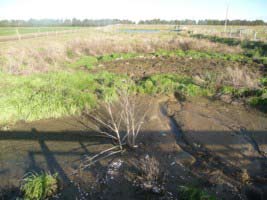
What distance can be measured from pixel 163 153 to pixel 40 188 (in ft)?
8.31

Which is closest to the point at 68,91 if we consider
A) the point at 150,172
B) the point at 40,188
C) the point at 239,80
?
the point at 40,188

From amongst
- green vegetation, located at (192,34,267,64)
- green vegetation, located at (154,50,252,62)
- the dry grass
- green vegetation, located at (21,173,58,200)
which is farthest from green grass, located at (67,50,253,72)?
green vegetation, located at (21,173,58,200)

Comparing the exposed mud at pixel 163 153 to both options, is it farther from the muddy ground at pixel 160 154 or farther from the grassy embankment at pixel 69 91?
the grassy embankment at pixel 69 91

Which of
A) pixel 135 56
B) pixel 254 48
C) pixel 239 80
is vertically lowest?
pixel 239 80

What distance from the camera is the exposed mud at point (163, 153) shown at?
3.76 metres

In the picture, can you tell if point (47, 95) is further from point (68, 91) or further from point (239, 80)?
point (239, 80)

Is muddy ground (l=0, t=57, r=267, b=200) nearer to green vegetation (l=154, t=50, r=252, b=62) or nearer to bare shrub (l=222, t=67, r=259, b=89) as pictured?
bare shrub (l=222, t=67, r=259, b=89)

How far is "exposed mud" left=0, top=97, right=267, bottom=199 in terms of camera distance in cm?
376

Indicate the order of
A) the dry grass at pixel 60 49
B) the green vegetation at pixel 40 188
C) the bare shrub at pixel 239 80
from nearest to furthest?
1. the green vegetation at pixel 40 188
2. the bare shrub at pixel 239 80
3. the dry grass at pixel 60 49

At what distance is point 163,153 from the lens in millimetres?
4770

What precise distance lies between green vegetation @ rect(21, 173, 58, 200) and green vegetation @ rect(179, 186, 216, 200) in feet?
6.89

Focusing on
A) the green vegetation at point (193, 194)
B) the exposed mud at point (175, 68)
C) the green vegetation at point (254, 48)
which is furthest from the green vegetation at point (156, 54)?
the green vegetation at point (193, 194)

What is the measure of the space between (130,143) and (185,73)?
6731 mm

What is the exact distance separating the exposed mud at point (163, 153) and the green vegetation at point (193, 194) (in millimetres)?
160
